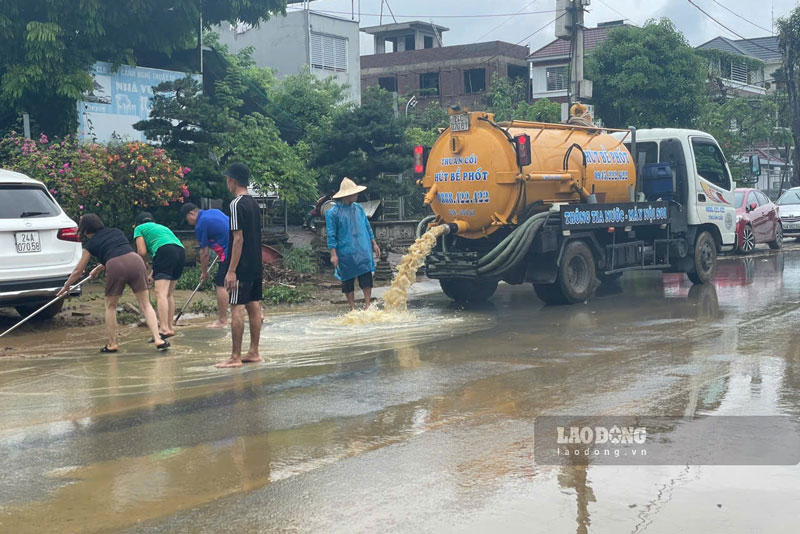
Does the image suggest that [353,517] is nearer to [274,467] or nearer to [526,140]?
[274,467]

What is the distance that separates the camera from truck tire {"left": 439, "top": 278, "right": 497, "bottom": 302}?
13945 mm

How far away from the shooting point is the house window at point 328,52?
37.4 metres

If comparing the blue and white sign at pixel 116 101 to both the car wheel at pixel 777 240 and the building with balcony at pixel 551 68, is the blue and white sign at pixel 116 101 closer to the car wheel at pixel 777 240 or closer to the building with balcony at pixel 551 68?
the car wheel at pixel 777 240

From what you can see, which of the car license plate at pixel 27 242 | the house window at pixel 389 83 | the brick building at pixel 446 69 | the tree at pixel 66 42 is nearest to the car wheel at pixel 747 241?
the tree at pixel 66 42

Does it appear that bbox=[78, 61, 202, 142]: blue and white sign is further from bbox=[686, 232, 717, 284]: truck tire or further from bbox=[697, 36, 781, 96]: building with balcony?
bbox=[697, 36, 781, 96]: building with balcony

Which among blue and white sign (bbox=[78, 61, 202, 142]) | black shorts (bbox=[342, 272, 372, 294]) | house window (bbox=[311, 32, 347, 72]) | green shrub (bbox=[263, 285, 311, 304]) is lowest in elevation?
green shrub (bbox=[263, 285, 311, 304])

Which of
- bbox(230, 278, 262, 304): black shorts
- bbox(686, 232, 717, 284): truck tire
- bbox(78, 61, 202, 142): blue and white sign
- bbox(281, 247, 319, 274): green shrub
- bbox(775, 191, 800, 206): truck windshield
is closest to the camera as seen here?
bbox(230, 278, 262, 304): black shorts

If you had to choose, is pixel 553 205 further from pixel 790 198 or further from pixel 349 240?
pixel 790 198

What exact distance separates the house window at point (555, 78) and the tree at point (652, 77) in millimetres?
22790

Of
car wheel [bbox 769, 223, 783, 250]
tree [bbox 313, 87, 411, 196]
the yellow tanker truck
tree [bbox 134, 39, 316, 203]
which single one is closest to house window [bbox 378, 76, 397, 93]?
tree [bbox 134, 39, 316, 203]

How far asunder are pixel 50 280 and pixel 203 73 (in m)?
13.6

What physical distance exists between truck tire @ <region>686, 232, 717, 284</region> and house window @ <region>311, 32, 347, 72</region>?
79.1ft

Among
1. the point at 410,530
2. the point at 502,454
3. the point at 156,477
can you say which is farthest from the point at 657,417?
the point at 156,477

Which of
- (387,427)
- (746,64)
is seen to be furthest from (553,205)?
(746,64)
